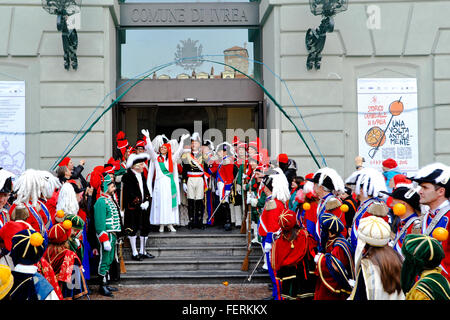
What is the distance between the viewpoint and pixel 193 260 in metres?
8.03

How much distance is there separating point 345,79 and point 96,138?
542cm

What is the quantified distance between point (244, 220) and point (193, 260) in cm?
142

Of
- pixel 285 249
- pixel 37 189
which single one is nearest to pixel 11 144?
pixel 37 189

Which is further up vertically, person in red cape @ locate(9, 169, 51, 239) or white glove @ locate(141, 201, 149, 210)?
person in red cape @ locate(9, 169, 51, 239)

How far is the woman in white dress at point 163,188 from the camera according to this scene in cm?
898

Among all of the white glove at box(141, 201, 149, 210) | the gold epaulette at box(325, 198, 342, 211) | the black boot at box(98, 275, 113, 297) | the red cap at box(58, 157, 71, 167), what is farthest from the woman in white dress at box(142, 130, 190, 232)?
the gold epaulette at box(325, 198, 342, 211)

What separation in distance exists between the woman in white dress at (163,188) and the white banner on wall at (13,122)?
9.54 feet

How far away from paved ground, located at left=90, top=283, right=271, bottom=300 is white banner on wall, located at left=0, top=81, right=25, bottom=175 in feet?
12.7

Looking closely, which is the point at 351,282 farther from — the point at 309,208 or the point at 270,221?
the point at 270,221

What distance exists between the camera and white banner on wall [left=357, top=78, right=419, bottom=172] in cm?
986

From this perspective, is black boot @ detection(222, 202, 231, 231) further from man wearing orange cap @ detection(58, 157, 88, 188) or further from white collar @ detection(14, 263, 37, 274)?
white collar @ detection(14, 263, 37, 274)

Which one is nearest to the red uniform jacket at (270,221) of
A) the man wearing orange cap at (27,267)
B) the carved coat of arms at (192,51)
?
the man wearing orange cap at (27,267)

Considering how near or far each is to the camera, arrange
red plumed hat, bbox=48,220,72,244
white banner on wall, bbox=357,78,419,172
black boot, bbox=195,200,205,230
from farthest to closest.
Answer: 1. white banner on wall, bbox=357,78,419,172
2. black boot, bbox=195,200,205,230
3. red plumed hat, bbox=48,220,72,244
